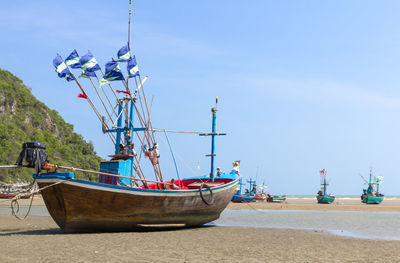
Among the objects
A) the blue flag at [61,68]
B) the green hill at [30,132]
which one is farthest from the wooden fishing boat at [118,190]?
the green hill at [30,132]

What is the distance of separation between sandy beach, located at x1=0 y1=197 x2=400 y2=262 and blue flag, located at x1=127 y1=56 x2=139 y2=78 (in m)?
7.80

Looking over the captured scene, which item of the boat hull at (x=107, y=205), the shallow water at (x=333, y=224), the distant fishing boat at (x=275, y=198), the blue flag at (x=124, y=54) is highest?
the blue flag at (x=124, y=54)

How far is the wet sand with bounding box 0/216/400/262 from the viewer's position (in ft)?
39.9

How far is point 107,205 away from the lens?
1703 cm

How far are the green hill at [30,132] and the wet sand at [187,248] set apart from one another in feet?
180

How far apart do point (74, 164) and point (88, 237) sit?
2607 inches

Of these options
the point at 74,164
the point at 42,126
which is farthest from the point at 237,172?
the point at 42,126

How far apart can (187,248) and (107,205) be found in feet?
14.1

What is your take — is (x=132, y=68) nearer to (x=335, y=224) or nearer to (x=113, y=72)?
(x=113, y=72)

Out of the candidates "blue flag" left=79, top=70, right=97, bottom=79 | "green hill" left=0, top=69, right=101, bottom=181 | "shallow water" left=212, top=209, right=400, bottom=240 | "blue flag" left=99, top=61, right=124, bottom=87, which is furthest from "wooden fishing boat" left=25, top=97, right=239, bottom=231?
"green hill" left=0, top=69, right=101, bottom=181

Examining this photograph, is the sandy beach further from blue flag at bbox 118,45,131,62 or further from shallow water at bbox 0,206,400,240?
blue flag at bbox 118,45,131,62

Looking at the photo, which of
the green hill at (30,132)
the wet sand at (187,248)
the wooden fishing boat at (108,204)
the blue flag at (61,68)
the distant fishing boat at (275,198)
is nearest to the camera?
the wet sand at (187,248)

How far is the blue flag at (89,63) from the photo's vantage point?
67.3 feet

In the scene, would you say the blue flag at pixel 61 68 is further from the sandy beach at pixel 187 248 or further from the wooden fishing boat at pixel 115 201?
the sandy beach at pixel 187 248
